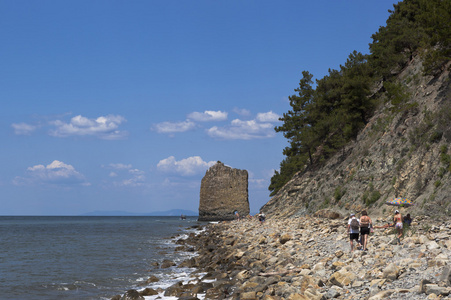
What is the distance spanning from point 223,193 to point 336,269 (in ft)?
275

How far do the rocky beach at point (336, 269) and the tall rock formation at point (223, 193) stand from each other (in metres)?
74.0

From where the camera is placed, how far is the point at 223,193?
319 feet

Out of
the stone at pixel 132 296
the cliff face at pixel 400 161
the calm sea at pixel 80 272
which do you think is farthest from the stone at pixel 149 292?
the cliff face at pixel 400 161

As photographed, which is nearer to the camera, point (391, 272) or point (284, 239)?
point (391, 272)

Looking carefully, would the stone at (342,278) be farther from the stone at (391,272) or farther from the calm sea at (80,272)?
the calm sea at (80,272)

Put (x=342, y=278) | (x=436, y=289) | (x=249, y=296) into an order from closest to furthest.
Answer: (x=436, y=289) < (x=342, y=278) < (x=249, y=296)

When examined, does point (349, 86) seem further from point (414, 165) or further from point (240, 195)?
point (240, 195)

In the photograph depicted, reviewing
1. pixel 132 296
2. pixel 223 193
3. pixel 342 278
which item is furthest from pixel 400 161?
pixel 223 193

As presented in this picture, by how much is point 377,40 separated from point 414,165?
3027cm

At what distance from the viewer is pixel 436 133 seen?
24.0m

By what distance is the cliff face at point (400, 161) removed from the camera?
2264 cm

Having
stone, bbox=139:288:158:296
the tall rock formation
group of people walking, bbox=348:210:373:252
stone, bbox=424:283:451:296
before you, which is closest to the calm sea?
stone, bbox=139:288:158:296

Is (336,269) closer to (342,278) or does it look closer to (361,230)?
(342,278)

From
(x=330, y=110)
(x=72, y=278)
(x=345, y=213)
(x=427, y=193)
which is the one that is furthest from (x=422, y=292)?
(x=330, y=110)
